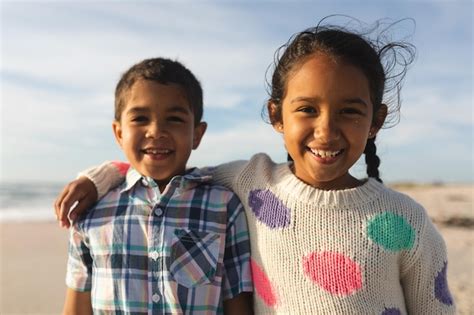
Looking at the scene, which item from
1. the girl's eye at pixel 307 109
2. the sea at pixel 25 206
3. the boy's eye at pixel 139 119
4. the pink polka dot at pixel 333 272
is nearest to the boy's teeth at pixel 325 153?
the girl's eye at pixel 307 109

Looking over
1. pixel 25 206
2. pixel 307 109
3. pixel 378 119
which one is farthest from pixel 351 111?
pixel 25 206

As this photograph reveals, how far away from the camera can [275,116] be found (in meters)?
2.39

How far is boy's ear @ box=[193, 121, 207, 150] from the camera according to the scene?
254 cm

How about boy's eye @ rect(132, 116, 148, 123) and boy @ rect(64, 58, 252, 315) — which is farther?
boy's eye @ rect(132, 116, 148, 123)

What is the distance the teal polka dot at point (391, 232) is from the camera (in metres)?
2.07

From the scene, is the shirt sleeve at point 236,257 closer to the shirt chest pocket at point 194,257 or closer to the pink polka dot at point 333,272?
the shirt chest pocket at point 194,257

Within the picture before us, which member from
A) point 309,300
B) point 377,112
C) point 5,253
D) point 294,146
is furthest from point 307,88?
point 5,253

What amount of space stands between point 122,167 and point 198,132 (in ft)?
1.53

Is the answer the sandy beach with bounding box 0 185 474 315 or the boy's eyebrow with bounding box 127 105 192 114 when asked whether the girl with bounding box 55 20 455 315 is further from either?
the sandy beach with bounding box 0 185 474 315

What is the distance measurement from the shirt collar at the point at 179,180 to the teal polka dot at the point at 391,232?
2.67 feet

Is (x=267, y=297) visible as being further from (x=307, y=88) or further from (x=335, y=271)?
(x=307, y=88)

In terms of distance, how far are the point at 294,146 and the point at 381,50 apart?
659mm

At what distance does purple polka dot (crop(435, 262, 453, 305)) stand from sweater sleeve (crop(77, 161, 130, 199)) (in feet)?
5.17

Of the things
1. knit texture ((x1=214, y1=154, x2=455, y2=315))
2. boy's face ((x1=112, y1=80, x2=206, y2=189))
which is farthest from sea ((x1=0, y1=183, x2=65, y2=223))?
knit texture ((x1=214, y1=154, x2=455, y2=315))
